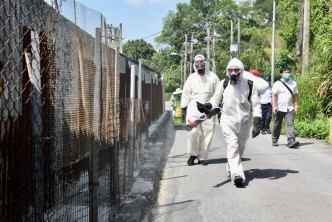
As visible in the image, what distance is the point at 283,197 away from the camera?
5.20 meters

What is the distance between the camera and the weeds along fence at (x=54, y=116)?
2260 millimetres

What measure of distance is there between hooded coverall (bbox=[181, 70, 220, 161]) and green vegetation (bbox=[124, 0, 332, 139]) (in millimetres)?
4572

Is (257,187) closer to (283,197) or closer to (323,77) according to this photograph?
(283,197)

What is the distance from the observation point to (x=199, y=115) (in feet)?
24.5

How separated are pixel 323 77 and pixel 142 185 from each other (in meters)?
7.78

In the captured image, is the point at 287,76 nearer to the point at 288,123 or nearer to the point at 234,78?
the point at 288,123

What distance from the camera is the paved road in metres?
4.60

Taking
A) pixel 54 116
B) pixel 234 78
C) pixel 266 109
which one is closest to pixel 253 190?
pixel 234 78

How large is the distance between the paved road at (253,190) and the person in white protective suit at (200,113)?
0.27m

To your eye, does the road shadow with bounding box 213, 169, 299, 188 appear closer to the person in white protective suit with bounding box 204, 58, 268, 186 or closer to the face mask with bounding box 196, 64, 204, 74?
the person in white protective suit with bounding box 204, 58, 268, 186

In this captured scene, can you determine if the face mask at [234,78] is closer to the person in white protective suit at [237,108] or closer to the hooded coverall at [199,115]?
the person in white protective suit at [237,108]

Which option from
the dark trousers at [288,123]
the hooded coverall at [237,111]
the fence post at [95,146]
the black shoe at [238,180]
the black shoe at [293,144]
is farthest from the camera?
the dark trousers at [288,123]

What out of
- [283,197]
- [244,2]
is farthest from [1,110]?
[244,2]

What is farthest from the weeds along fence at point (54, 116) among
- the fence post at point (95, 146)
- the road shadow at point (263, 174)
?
the road shadow at point (263, 174)
